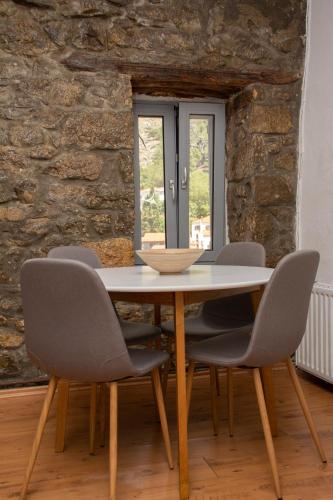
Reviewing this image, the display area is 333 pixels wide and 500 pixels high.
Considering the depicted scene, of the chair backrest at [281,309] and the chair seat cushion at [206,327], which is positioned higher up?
the chair backrest at [281,309]

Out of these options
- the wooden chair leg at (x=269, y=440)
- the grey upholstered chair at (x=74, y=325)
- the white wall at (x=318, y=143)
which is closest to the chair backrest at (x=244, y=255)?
the white wall at (x=318, y=143)

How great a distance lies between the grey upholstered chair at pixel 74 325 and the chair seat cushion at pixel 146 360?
0.02 m

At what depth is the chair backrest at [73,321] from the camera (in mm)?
1555

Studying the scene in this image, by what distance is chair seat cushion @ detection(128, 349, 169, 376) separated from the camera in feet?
5.68

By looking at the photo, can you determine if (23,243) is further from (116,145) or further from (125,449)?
(125,449)

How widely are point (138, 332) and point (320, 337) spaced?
1.14 meters

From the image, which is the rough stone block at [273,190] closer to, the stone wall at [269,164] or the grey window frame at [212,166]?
the stone wall at [269,164]

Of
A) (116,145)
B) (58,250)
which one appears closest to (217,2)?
(116,145)

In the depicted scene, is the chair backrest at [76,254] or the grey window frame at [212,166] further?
the grey window frame at [212,166]

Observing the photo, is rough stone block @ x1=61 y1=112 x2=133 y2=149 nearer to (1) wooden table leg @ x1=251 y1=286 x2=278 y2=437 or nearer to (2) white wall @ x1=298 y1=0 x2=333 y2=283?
(2) white wall @ x1=298 y1=0 x2=333 y2=283

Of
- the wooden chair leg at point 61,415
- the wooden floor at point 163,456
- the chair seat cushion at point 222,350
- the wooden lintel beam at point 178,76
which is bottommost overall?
the wooden floor at point 163,456

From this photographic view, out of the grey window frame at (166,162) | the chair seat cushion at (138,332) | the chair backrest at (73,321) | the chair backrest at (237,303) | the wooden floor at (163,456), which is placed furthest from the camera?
the grey window frame at (166,162)

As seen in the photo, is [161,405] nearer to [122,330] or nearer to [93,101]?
[122,330]

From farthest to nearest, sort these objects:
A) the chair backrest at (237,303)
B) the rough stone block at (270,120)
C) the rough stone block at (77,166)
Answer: the rough stone block at (270,120)
the rough stone block at (77,166)
the chair backrest at (237,303)
